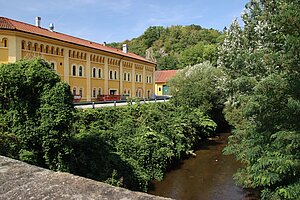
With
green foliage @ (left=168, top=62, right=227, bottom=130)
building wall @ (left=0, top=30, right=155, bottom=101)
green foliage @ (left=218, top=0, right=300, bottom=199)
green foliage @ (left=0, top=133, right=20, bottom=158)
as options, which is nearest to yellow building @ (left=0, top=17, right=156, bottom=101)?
building wall @ (left=0, top=30, right=155, bottom=101)

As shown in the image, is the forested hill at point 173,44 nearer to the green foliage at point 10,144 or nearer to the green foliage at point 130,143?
the green foliage at point 130,143

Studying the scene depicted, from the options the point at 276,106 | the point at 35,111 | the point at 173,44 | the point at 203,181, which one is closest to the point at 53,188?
the point at 276,106

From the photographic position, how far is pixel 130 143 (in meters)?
15.9

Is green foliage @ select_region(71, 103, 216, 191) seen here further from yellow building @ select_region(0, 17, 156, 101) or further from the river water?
yellow building @ select_region(0, 17, 156, 101)

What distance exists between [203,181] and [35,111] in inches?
374

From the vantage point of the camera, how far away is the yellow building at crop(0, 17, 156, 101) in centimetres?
2541

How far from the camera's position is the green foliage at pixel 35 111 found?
1027cm

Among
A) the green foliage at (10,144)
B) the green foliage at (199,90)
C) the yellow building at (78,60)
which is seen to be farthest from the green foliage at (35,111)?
the green foliage at (199,90)

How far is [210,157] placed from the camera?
20656mm

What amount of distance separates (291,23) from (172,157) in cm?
1264

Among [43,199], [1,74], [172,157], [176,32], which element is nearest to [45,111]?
[1,74]

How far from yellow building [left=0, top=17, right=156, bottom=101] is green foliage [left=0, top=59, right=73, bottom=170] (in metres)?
12.3

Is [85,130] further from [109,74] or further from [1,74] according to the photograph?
[109,74]

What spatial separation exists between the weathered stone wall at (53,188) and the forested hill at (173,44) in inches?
2751
